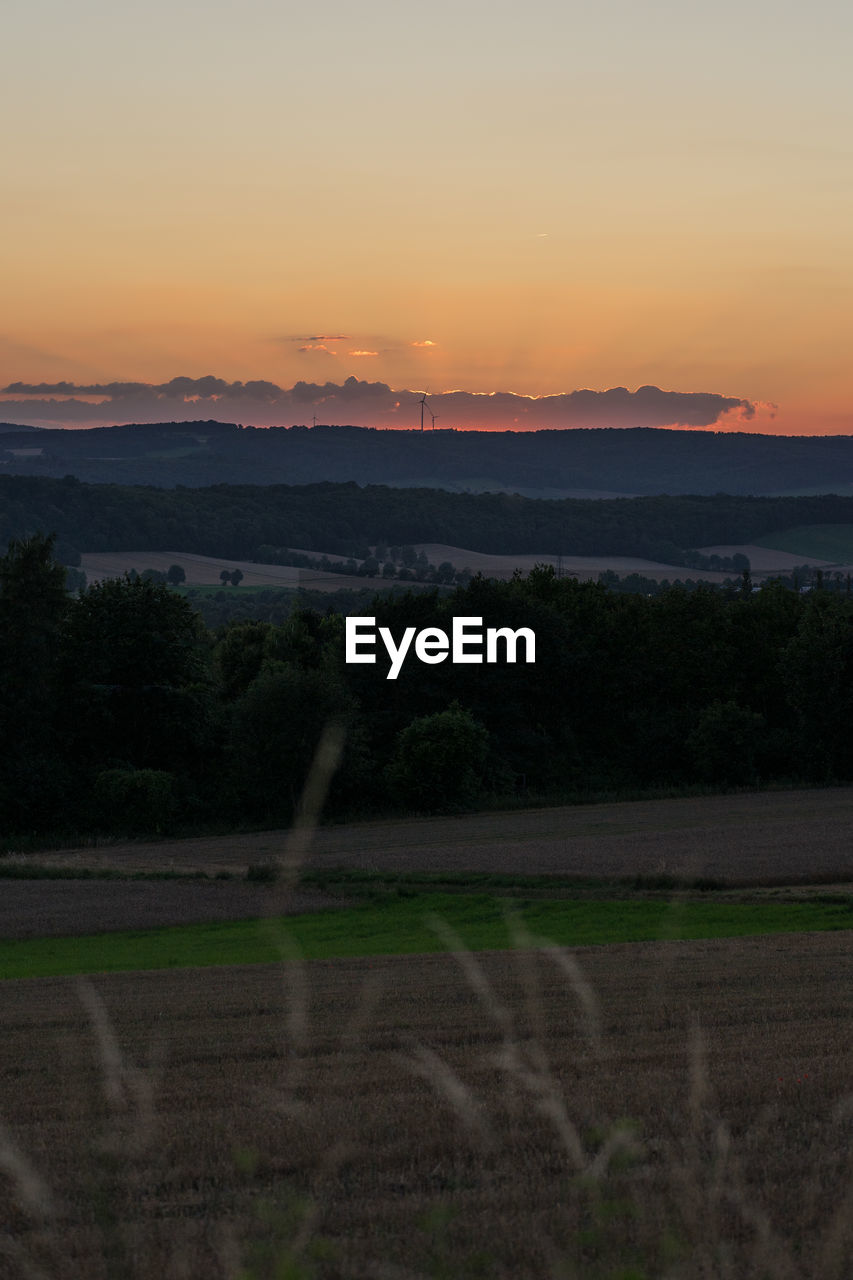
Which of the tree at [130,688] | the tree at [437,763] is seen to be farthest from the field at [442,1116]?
the tree at [130,688]

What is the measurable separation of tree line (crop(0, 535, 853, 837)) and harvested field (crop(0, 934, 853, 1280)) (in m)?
56.0

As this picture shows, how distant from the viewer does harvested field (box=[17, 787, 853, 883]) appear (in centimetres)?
4900

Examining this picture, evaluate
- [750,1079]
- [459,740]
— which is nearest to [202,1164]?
[750,1079]

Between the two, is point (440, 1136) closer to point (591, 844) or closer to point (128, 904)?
point (128, 904)

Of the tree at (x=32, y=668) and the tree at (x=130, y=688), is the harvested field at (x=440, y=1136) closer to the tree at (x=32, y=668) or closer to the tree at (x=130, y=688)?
the tree at (x=32, y=668)

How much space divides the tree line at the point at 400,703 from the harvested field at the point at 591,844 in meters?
5.36

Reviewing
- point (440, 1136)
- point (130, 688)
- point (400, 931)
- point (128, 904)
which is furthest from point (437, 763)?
point (440, 1136)

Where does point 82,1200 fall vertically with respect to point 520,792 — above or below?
above

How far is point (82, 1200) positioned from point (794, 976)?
14.5 m

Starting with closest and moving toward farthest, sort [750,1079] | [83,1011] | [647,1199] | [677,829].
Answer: [647,1199] → [750,1079] → [83,1011] → [677,829]

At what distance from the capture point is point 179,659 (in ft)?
268

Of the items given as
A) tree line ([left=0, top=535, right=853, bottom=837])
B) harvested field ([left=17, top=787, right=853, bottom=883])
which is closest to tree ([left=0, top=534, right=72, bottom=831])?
tree line ([left=0, top=535, right=853, bottom=837])

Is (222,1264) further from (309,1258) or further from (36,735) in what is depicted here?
(36,735)

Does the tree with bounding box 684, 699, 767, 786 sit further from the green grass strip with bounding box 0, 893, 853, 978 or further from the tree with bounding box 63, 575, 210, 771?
the green grass strip with bounding box 0, 893, 853, 978
